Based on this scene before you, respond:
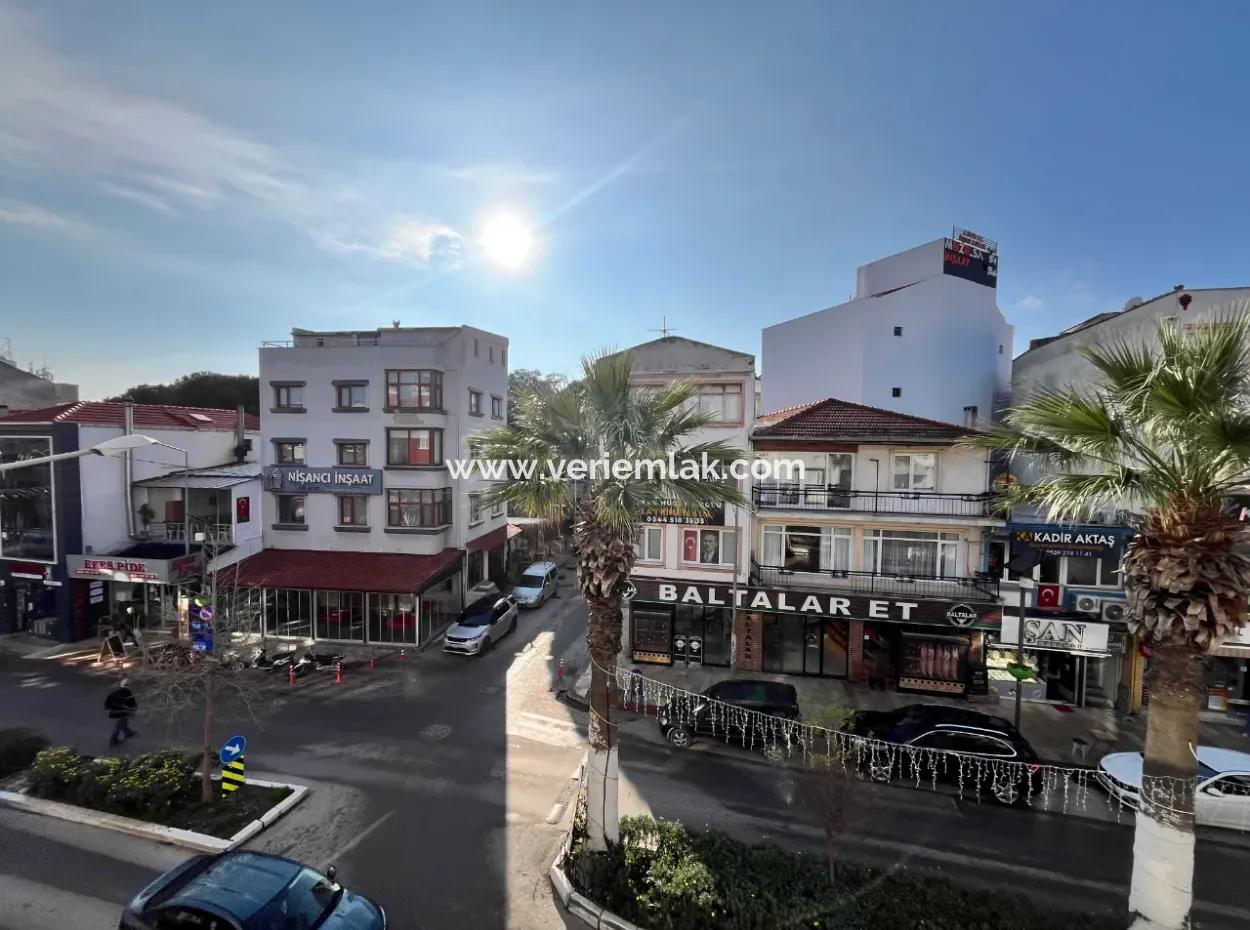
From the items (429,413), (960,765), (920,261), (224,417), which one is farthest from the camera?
(224,417)

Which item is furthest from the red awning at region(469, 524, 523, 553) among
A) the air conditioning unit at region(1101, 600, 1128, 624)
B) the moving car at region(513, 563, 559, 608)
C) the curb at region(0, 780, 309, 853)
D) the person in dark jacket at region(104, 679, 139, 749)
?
the air conditioning unit at region(1101, 600, 1128, 624)

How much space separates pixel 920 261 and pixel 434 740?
30824mm

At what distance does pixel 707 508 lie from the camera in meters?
10.9

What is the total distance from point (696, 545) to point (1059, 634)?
1197 centimetres

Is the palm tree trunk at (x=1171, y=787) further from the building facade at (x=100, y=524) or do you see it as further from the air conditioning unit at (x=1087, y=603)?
the building facade at (x=100, y=524)

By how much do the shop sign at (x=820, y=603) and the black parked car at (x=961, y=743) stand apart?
3.87 metres

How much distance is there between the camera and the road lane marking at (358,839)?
10.7 meters

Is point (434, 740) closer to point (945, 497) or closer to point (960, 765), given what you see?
point (960, 765)

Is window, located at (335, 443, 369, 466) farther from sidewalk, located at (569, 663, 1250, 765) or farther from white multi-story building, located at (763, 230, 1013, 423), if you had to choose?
white multi-story building, located at (763, 230, 1013, 423)

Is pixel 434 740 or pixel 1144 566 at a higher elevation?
pixel 1144 566

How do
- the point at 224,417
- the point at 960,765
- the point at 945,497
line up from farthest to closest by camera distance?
1. the point at 224,417
2. the point at 945,497
3. the point at 960,765

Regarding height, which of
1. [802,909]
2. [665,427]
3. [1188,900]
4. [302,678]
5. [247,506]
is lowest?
[302,678]

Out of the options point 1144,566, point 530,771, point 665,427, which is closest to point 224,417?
point 530,771

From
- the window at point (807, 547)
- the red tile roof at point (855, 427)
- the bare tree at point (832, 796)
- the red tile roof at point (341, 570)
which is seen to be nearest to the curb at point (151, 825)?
the red tile roof at point (341, 570)
